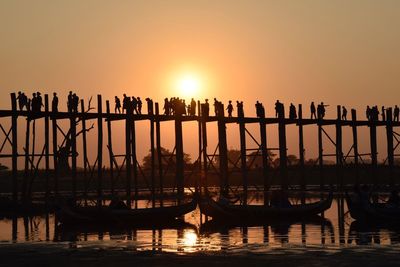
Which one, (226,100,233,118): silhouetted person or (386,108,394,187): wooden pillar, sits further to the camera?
(386,108,394,187): wooden pillar

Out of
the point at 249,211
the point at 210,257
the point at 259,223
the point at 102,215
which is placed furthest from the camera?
the point at 249,211

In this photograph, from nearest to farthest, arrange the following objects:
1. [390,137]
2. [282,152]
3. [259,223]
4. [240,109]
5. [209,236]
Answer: [209,236]
[259,223]
[240,109]
[282,152]
[390,137]

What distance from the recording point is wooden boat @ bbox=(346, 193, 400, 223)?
28.3 metres

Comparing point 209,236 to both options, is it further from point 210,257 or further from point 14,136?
→ point 14,136

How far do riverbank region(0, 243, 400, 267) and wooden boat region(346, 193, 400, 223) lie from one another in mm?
6429

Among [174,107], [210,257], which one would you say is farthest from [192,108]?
[210,257]

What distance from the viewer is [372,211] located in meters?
28.7

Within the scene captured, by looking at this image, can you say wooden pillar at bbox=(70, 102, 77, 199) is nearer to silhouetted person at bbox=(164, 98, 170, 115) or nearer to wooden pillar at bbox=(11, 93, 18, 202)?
wooden pillar at bbox=(11, 93, 18, 202)

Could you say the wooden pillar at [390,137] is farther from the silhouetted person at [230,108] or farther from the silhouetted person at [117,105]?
the silhouetted person at [117,105]

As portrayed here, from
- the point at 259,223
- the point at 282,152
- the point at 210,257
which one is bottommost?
the point at 210,257

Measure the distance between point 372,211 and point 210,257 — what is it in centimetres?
1005

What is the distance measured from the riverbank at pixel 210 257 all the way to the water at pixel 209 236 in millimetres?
726

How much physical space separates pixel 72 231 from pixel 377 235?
10608 mm

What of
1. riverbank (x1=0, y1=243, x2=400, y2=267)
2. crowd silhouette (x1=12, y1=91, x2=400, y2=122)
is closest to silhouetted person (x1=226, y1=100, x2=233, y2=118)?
crowd silhouette (x1=12, y1=91, x2=400, y2=122)
